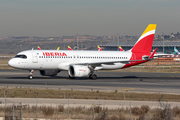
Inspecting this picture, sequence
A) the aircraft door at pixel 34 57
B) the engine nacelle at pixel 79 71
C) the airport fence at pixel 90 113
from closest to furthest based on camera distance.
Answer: the airport fence at pixel 90 113 < the aircraft door at pixel 34 57 < the engine nacelle at pixel 79 71

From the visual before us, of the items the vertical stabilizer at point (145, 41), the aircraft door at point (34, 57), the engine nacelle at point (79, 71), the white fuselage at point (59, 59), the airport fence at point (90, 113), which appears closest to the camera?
the airport fence at point (90, 113)

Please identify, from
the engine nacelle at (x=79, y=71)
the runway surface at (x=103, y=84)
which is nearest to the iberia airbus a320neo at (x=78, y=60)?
the engine nacelle at (x=79, y=71)

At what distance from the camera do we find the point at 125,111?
20781mm

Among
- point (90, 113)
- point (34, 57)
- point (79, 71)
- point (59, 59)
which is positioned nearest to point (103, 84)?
point (79, 71)

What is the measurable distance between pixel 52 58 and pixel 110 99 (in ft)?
68.7

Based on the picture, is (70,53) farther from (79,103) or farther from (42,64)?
(79,103)

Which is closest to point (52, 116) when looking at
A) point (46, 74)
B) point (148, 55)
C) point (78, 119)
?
point (78, 119)

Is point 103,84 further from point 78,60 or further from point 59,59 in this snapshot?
point 59,59

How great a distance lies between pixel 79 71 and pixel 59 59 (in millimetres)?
3995

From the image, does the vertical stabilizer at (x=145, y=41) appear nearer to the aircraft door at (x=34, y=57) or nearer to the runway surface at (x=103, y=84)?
the runway surface at (x=103, y=84)

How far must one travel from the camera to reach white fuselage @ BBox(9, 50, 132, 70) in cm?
4406

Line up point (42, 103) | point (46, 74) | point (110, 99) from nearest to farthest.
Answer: point (42, 103) → point (110, 99) → point (46, 74)

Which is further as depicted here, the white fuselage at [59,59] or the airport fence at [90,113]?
the white fuselage at [59,59]

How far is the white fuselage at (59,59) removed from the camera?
44062 millimetres
